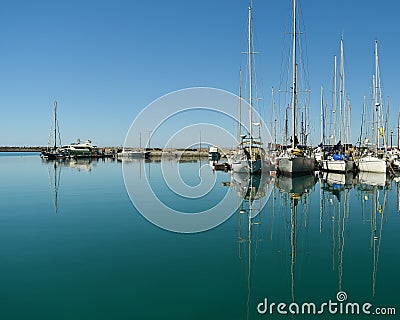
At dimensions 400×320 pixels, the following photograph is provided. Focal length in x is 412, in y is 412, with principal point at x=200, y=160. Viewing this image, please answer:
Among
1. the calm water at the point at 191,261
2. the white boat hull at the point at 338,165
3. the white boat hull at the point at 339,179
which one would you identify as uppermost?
the white boat hull at the point at 338,165

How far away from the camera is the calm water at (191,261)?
824 centimetres

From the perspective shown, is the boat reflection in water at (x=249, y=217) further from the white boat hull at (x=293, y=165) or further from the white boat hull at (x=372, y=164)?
the white boat hull at (x=372, y=164)

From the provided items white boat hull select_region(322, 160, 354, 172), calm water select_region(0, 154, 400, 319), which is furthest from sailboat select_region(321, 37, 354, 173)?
calm water select_region(0, 154, 400, 319)

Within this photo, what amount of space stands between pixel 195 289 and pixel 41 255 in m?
5.06

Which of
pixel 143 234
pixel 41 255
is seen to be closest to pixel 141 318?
pixel 41 255

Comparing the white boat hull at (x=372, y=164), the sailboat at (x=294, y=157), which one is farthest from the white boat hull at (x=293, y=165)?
the white boat hull at (x=372, y=164)

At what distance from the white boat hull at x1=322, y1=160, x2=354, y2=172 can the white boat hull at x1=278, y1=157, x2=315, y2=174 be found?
3.56 m

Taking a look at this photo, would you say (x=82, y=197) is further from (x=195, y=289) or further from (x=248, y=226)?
(x=195, y=289)

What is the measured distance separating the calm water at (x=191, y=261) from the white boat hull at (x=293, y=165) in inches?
684

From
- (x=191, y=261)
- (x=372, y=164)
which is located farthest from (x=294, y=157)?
(x=191, y=261)

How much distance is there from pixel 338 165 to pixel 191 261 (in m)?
34.5

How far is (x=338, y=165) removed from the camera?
4247cm

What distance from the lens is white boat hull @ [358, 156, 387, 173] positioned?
128 ft

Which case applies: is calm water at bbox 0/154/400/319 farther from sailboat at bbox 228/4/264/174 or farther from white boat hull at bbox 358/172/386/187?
sailboat at bbox 228/4/264/174
